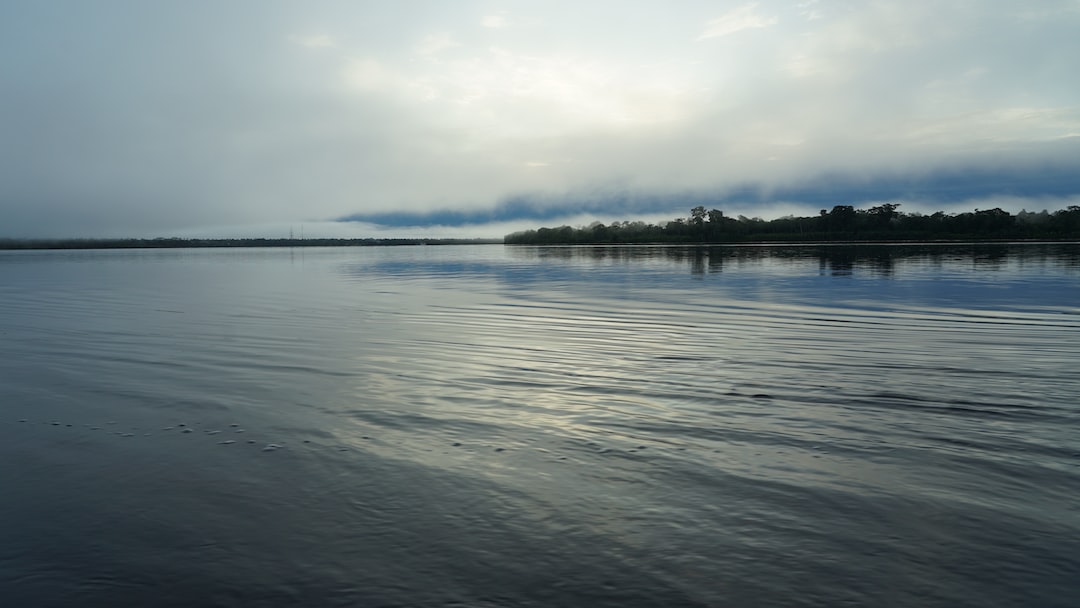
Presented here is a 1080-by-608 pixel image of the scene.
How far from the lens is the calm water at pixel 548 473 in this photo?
19.4 feet

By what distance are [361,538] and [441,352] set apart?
11165 mm

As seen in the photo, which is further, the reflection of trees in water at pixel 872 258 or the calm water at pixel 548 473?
the reflection of trees in water at pixel 872 258

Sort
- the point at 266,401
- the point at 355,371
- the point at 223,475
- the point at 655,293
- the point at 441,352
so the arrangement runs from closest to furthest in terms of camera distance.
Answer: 1. the point at 223,475
2. the point at 266,401
3. the point at 355,371
4. the point at 441,352
5. the point at 655,293

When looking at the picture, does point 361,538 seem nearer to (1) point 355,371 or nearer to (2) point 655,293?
(1) point 355,371

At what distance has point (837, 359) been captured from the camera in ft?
51.5

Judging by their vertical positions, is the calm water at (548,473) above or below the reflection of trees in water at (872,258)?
below

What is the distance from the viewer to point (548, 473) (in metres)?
8.41

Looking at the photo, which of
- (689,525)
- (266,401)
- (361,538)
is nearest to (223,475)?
(361,538)

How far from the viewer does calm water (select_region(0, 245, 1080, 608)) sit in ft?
19.4

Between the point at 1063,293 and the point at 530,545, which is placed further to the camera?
the point at 1063,293

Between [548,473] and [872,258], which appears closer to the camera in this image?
[548,473]

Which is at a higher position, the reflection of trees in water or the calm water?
the reflection of trees in water

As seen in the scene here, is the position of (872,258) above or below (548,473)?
above

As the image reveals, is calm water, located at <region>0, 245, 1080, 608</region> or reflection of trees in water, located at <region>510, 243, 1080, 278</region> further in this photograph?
reflection of trees in water, located at <region>510, 243, 1080, 278</region>
